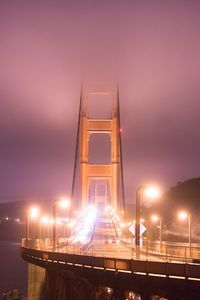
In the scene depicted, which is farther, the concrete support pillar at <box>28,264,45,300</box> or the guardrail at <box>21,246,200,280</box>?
the concrete support pillar at <box>28,264,45,300</box>

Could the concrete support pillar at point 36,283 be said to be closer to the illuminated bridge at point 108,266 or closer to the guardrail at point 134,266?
the illuminated bridge at point 108,266

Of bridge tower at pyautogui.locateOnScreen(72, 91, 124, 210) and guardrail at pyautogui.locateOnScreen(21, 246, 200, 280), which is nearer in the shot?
guardrail at pyautogui.locateOnScreen(21, 246, 200, 280)

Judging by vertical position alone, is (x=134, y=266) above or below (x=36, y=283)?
above

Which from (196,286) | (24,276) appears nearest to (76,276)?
(196,286)

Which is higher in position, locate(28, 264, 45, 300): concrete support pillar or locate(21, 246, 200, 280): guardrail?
locate(21, 246, 200, 280): guardrail

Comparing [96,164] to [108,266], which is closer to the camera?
[108,266]

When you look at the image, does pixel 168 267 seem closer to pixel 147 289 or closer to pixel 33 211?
pixel 147 289

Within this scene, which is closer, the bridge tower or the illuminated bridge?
the illuminated bridge

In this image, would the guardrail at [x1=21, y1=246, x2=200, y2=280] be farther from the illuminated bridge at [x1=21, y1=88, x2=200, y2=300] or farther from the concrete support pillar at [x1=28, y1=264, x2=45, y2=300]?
the concrete support pillar at [x1=28, y1=264, x2=45, y2=300]

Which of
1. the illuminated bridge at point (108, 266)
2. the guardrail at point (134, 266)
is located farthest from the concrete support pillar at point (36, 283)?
the guardrail at point (134, 266)

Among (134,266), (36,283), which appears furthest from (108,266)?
(36,283)

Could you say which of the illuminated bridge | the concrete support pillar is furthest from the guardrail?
the concrete support pillar

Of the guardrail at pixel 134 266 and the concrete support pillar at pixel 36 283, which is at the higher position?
the guardrail at pixel 134 266

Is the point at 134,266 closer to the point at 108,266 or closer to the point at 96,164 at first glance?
the point at 108,266
